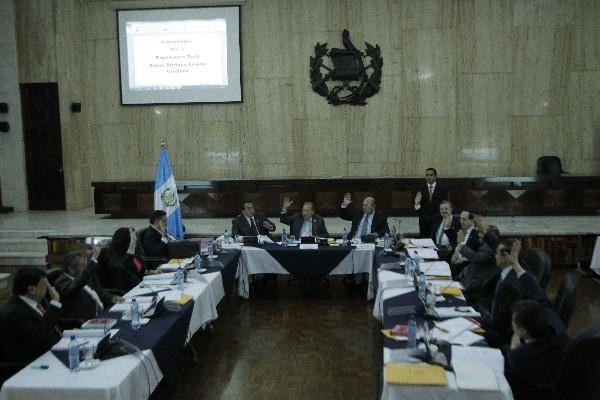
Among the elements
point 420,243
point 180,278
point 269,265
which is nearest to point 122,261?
point 180,278

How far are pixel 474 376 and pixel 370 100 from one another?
930 centimetres

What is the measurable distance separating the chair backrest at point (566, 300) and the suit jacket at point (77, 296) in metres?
3.61

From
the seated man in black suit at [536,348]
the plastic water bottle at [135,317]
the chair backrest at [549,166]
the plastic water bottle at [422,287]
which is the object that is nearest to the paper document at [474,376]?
the seated man in black suit at [536,348]

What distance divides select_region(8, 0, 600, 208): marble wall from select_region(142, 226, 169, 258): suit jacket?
5673mm

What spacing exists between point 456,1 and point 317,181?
478 centimetres

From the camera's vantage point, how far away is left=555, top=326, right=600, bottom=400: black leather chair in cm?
298

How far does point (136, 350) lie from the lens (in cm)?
358

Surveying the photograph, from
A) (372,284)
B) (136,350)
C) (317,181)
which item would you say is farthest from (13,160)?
(136,350)

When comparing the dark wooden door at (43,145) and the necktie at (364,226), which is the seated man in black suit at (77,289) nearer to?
the necktie at (364,226)

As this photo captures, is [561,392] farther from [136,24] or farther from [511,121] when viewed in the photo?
[136,24]

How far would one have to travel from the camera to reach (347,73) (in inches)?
460

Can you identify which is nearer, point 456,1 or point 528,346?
point 528,346

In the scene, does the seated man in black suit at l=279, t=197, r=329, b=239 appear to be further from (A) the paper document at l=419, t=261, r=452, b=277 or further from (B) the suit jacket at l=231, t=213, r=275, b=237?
(A) the paper document at l=419, t=261, r=452, b=277

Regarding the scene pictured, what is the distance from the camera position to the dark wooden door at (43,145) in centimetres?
1219
